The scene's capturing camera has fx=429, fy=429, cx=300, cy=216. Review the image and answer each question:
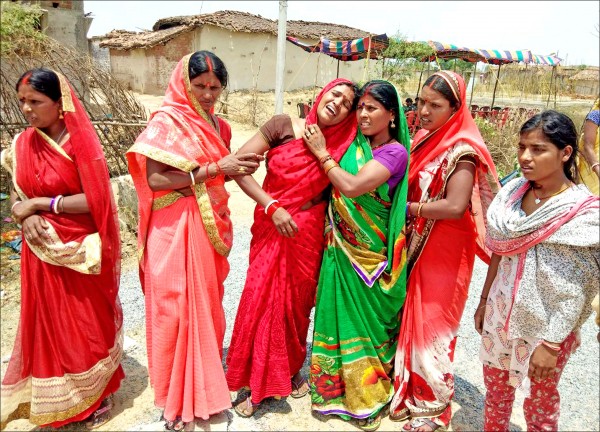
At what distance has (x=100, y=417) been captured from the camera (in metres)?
2.43

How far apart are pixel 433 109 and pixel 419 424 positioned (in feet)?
5.85

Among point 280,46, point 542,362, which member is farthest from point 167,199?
point 280,46

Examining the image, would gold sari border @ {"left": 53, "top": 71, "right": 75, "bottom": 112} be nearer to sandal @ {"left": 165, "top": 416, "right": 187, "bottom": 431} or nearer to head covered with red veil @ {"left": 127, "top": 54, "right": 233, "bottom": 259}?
head covered with red veil @ {"left": 127, "top": 54, "right": 233, "bottom": 259}

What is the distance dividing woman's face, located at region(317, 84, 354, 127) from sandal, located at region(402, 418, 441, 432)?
1778 millimetres

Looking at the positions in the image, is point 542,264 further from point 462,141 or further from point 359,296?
point 359,296

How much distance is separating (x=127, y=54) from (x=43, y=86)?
67.5 feet

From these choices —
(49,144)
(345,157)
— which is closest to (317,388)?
(345,157)

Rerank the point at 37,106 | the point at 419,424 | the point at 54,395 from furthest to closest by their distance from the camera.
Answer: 1. the point at 419,424
2. the point at 54,395
3. the point at 37,106

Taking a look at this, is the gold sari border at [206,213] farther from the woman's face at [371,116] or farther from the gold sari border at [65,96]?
the woman's face at [371,116]

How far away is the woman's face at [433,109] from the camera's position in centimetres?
227

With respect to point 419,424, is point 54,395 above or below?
above

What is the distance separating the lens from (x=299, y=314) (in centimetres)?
251

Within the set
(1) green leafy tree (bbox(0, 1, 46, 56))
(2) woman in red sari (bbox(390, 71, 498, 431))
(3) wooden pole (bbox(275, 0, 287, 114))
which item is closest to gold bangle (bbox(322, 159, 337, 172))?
Answer: (2) woman in red sari (bbox(390, 71, 498, 431))

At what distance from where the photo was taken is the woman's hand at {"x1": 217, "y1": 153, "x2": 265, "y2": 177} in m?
2.18
